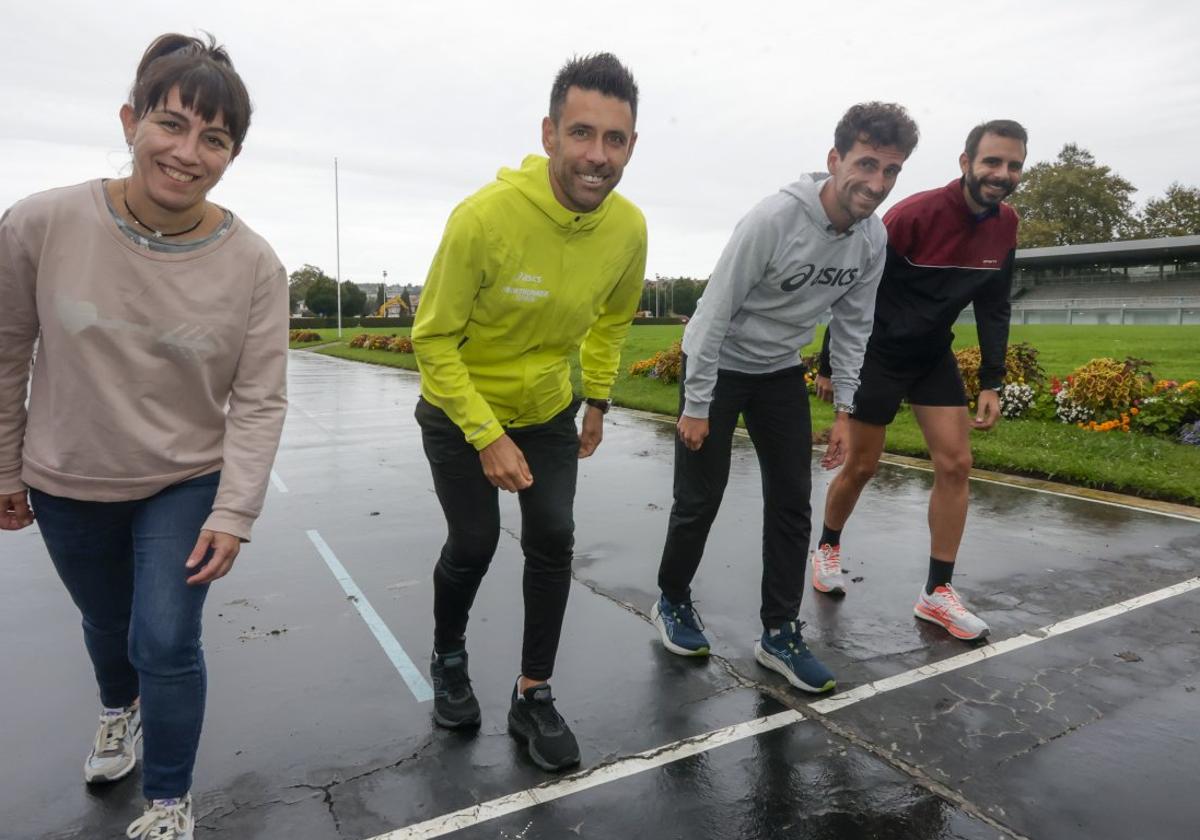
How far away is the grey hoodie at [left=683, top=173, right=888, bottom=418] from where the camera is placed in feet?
11.3

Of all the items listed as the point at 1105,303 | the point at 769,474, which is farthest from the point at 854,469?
the point at 1105,303

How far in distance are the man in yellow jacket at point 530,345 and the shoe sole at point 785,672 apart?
41.0 inches

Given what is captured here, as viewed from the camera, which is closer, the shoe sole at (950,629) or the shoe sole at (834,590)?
the shoe sole at (950,629)

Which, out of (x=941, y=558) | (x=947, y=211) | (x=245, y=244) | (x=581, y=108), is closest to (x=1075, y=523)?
(x=941, y=558)

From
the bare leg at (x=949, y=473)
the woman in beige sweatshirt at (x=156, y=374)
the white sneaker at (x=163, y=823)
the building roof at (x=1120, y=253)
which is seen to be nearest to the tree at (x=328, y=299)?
the building roof at (x=1120, y=253)

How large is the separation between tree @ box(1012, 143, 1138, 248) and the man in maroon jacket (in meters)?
71.3

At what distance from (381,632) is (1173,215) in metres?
77.9

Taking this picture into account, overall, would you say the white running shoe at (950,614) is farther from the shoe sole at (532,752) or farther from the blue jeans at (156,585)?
the blue jeans at (156,585)

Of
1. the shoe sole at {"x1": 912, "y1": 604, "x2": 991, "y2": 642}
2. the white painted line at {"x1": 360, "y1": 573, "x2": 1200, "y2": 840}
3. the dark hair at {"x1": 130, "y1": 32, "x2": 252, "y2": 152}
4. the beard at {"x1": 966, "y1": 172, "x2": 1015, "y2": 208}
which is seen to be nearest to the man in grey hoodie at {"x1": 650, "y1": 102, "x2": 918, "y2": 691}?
the white painted line at {"x1": 360, "y1": 573, "x2": 1200, "y2": 840}

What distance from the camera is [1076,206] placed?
6950 centimetres

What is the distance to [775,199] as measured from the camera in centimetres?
348

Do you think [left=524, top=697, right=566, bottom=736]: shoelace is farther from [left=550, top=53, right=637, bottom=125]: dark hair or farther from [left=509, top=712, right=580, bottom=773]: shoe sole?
[left=550, top=53, right=637, bottom=125]: dark hair

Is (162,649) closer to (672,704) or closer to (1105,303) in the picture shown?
(672,704)

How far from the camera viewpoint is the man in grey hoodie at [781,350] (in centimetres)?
337
